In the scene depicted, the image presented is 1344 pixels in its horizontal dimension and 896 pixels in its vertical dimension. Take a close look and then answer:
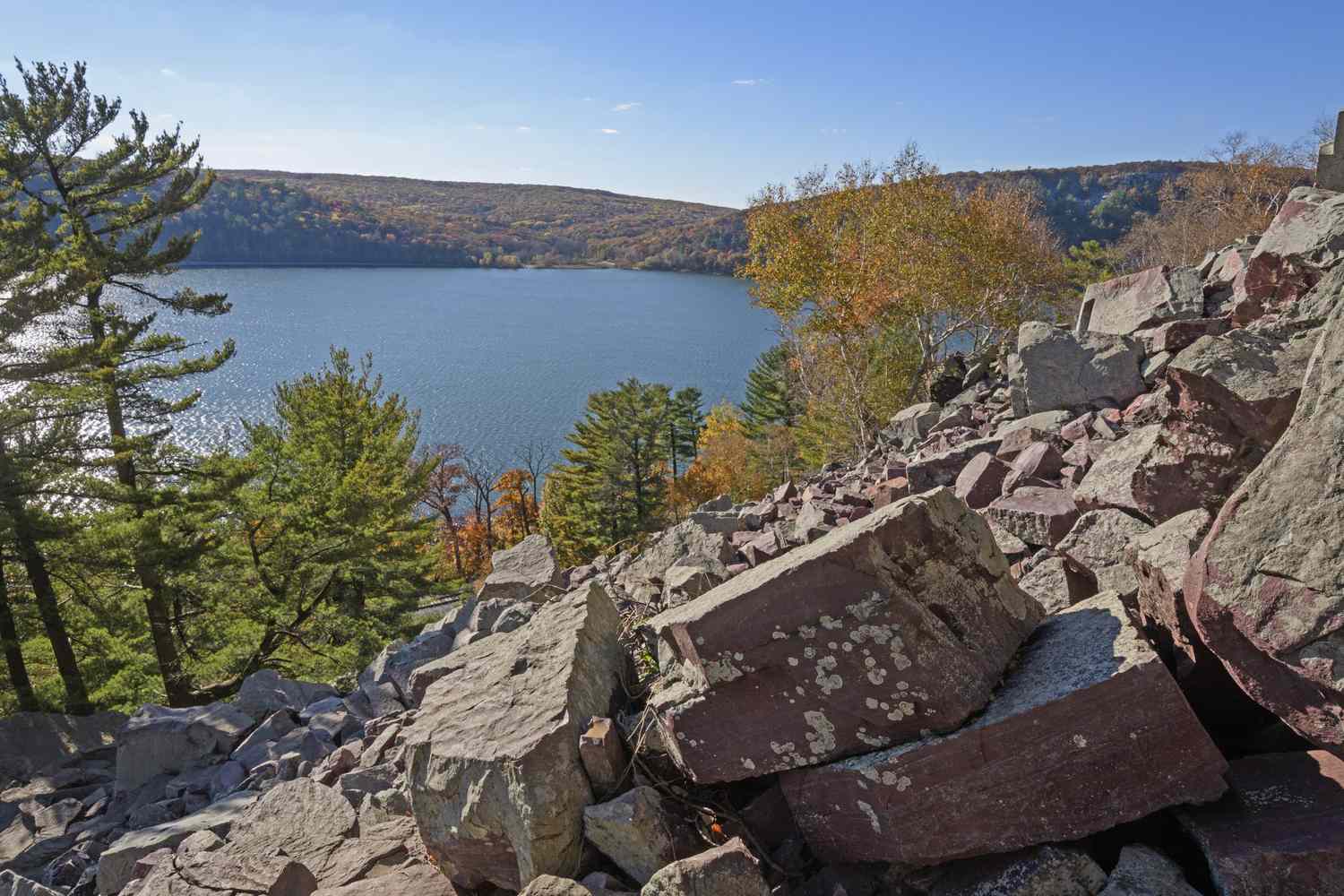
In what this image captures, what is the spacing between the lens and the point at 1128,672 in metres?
3.39

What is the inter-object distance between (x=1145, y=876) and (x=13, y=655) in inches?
870

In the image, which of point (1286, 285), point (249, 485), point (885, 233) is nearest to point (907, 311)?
point (885, 233)

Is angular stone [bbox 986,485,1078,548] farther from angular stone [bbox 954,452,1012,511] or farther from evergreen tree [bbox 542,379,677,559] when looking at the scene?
evergreen tree [bbox 542,379,677,559]

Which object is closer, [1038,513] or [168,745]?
[1038,513]

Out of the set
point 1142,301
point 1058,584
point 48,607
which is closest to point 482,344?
point 48,607

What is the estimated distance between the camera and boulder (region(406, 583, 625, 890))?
13.7ft

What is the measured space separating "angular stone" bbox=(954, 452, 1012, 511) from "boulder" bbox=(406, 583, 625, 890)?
409 centimetres

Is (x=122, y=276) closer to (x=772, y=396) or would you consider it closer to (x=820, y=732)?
(x=820, y=732)

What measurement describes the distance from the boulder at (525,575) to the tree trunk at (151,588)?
41.6ft

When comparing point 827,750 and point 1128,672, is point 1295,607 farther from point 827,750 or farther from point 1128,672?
point 827,750

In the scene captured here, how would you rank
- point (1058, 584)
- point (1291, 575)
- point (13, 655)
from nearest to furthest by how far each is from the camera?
1. point (1291, 575)
2. point (1058, 584)
3. point (13, 655)

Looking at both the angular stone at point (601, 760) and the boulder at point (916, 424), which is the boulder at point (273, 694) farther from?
the boulder at point (916, 424)

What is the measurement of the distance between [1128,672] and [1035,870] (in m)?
0.93

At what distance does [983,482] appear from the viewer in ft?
25.3
